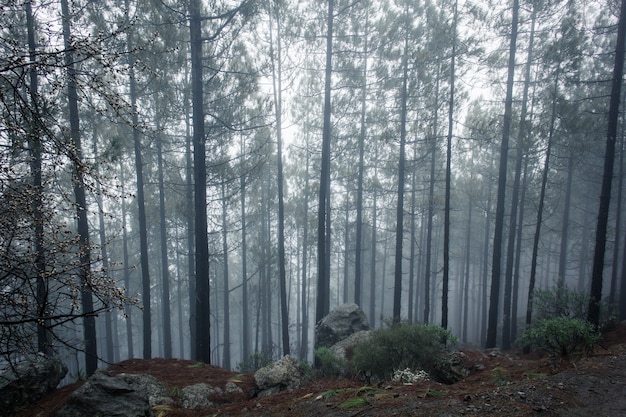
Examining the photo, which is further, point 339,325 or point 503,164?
point 503,164

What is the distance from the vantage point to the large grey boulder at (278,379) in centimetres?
628

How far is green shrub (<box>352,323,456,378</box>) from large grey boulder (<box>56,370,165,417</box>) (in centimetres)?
431

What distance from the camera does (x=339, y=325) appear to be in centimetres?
1200

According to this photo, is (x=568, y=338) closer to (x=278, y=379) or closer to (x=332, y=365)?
(x=332, y=365)

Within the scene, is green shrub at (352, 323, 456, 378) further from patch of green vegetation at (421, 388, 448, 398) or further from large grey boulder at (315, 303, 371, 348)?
large grey boulder at (315, 303, 371, 348)

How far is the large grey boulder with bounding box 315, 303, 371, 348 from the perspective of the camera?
1176 cm

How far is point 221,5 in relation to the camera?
965 cm

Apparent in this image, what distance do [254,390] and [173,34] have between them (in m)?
12.2

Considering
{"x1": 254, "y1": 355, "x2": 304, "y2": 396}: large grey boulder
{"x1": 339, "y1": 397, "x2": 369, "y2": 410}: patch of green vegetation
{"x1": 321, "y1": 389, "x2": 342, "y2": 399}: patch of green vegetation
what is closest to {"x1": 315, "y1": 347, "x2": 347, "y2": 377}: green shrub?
{"x1": 254, "y1": 355, "x2": 304, "y2": 396}: large grey boulder

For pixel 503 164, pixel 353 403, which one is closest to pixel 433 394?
pixel 353 403

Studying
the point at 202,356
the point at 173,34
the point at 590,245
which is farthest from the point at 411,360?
the point at 590,245

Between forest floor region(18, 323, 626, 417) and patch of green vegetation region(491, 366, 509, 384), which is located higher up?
forest floor region(18, 323, 626, 417)

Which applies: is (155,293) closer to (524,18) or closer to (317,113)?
(317,113)

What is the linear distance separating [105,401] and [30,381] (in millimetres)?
3625
